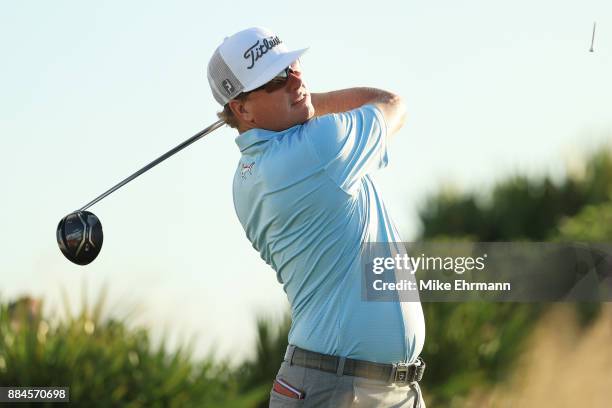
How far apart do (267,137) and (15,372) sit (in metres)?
3.47

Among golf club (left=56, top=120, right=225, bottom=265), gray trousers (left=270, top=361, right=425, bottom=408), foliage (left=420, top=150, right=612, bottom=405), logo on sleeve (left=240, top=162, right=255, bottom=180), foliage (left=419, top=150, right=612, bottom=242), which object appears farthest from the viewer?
foliage (left=419, top=150, right=612, bottom=242)

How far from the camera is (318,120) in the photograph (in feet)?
11.8

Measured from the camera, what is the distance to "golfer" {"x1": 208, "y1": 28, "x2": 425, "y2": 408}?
352 centimetres

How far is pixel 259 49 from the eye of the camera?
12.5 feet

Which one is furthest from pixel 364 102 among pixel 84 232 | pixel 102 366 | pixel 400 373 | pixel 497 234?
pixel 497 234

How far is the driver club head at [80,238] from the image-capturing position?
4.21 metres

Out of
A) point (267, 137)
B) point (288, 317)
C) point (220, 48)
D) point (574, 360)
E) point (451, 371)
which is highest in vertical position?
point (220, 48)

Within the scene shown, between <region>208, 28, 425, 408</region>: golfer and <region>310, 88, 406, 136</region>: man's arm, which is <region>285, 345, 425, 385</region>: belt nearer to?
<region>208, 28, 425, 408</region>: golfer

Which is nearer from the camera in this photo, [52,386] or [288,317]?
[52,386]

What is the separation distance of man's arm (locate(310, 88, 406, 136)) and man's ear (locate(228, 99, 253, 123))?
0.40m

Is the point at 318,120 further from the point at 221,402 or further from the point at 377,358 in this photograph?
the point at 221,402

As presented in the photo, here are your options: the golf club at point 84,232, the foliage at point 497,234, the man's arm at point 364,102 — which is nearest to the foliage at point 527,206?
the foliage at point 497,234

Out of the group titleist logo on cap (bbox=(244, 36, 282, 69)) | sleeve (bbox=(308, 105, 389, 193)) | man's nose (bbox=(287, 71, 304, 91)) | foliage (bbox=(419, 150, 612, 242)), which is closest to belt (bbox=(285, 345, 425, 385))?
sleeve (bbox=(308, 105, 389, 193))

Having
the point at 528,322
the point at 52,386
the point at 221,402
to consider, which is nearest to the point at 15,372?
the point at 52,386
